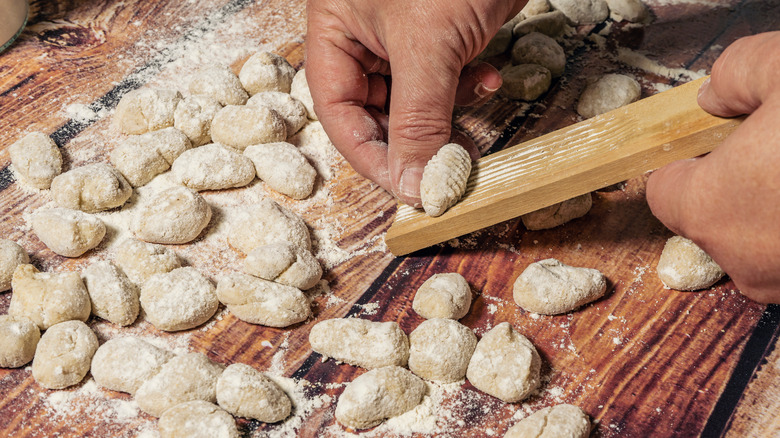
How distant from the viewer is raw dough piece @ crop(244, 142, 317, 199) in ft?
4.54

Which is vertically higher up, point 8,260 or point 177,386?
point 8,260

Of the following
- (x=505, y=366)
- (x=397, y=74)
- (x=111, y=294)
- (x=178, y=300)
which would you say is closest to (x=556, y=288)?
(x=505, y=366)

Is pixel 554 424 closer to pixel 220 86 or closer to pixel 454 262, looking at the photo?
pixel 454 262

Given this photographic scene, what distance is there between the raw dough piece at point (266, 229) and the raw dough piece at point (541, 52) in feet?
2.44

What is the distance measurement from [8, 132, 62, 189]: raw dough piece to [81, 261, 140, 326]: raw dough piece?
0.32 meters

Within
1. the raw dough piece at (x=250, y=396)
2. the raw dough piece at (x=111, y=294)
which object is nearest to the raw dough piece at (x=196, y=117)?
the raw dough piece at (x=111, y=294)

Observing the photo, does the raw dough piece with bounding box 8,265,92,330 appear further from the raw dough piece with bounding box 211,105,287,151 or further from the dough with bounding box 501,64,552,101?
the dough with bounding box 501,64,552,101

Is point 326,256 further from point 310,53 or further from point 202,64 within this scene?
point 202,64

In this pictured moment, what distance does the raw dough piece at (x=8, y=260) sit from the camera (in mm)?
1226

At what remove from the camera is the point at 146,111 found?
150 cm

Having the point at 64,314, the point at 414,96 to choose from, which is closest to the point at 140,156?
the point at 64,314

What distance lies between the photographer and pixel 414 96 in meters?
1.14

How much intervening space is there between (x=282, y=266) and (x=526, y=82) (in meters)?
0.77

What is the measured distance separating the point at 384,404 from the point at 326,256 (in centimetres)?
38
